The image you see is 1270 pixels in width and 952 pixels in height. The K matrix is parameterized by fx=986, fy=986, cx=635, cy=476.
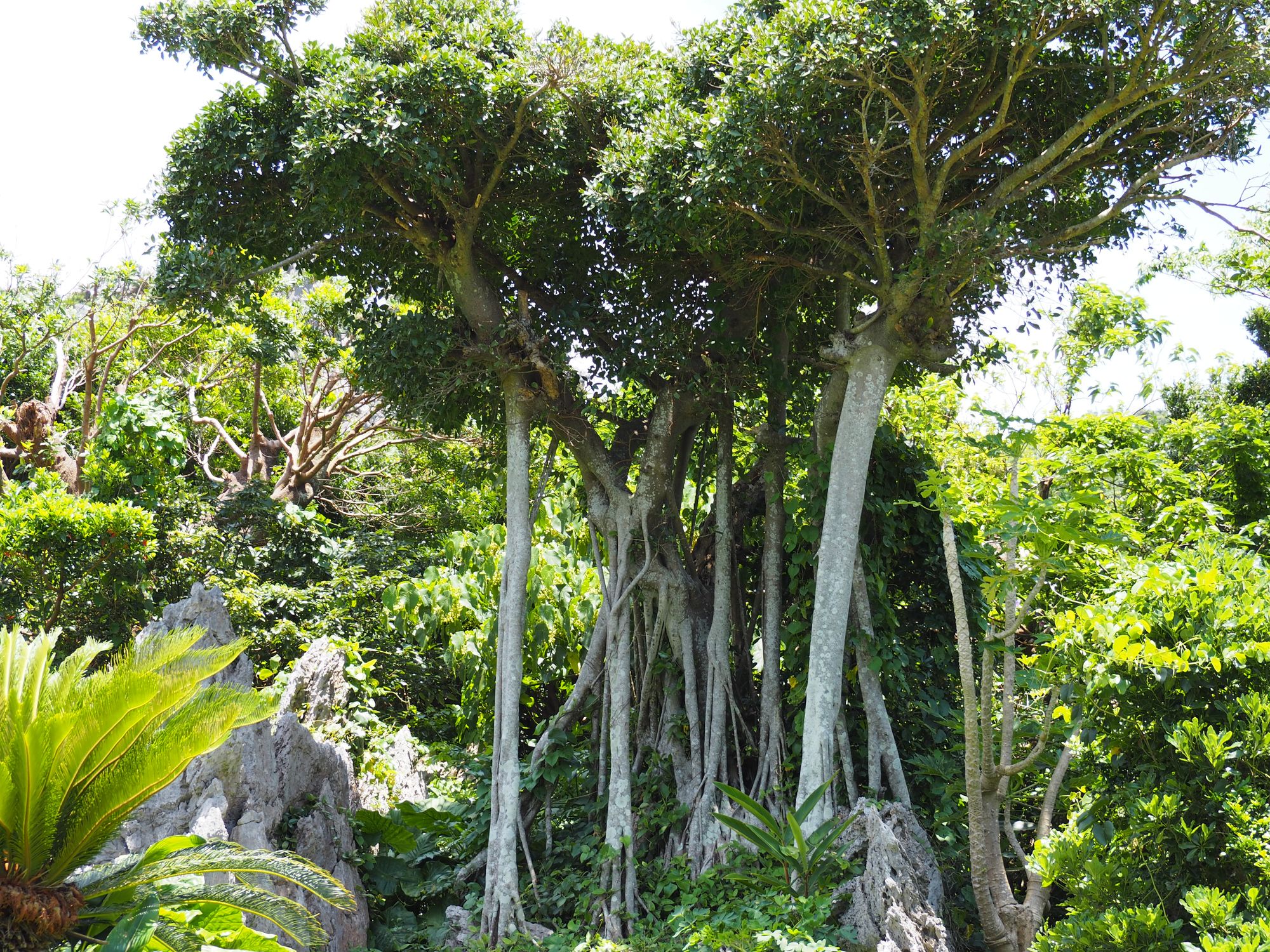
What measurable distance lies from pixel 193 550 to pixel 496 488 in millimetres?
3896

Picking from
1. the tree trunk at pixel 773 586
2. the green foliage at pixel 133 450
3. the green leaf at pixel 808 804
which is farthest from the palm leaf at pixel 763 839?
the green foliage at pixel 133 450

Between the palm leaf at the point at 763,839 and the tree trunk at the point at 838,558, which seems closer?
the palm leaf at the point at 763,839

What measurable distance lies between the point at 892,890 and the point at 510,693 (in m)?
2.77

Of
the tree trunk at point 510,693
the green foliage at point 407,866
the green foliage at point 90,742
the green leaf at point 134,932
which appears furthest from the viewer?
the green foliage at point 407,866

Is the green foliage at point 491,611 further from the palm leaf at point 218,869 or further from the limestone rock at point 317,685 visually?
the palm leaf at point 218,869

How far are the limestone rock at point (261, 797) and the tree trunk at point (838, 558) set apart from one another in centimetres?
289

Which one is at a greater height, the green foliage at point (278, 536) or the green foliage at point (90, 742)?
the green foliage at point (278, 536)

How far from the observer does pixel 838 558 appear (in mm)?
5875

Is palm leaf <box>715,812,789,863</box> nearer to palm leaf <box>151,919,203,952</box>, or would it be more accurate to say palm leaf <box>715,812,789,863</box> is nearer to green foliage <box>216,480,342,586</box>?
palm leaf <box>151,919,203,952</box>

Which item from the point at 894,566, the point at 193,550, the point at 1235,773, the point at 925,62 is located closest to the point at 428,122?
the point at 925,62

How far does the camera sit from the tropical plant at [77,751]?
429 cm

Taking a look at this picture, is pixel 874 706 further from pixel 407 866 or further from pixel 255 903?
pixel 255 903

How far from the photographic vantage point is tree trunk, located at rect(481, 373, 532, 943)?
6059 mm

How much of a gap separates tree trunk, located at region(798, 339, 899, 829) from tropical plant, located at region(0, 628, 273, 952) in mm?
3026
